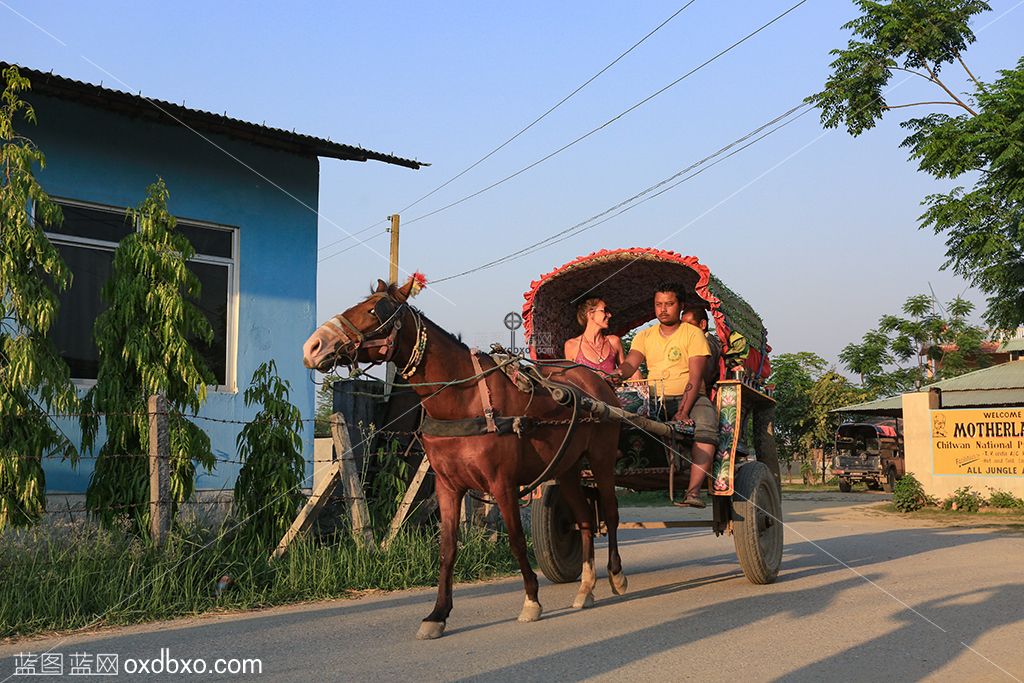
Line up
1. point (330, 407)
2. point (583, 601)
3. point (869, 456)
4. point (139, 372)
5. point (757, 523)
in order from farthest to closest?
1. point (869, 456)
2. point (330, 407)
3. point (757, 523)
4. point (139, 372)
5. point (583, 601)

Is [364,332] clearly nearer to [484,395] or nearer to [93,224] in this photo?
[484,395]

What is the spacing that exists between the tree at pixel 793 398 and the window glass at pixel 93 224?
27.7 meters

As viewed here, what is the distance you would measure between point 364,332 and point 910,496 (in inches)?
671

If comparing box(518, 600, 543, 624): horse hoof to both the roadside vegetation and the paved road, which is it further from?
the roadside vegetation

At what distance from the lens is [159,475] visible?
7.87m

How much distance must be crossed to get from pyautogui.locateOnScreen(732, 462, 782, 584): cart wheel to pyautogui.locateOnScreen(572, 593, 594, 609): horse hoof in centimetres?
156

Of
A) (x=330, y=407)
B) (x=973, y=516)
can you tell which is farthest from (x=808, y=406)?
(x=330, y=407)

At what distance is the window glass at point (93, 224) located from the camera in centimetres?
1056

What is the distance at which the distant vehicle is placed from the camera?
3052cm

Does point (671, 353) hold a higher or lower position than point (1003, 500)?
higher

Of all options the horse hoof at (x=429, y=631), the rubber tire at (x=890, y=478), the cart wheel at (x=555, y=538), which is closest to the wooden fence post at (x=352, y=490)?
the cart wheel at (x=555, y=538)

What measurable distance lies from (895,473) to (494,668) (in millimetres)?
27670

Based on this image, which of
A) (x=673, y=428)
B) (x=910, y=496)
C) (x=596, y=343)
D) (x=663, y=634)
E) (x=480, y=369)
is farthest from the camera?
(x=910, y=496)

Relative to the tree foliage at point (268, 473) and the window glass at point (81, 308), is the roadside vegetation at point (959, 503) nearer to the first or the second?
the tree foliage at point (268, 473)
